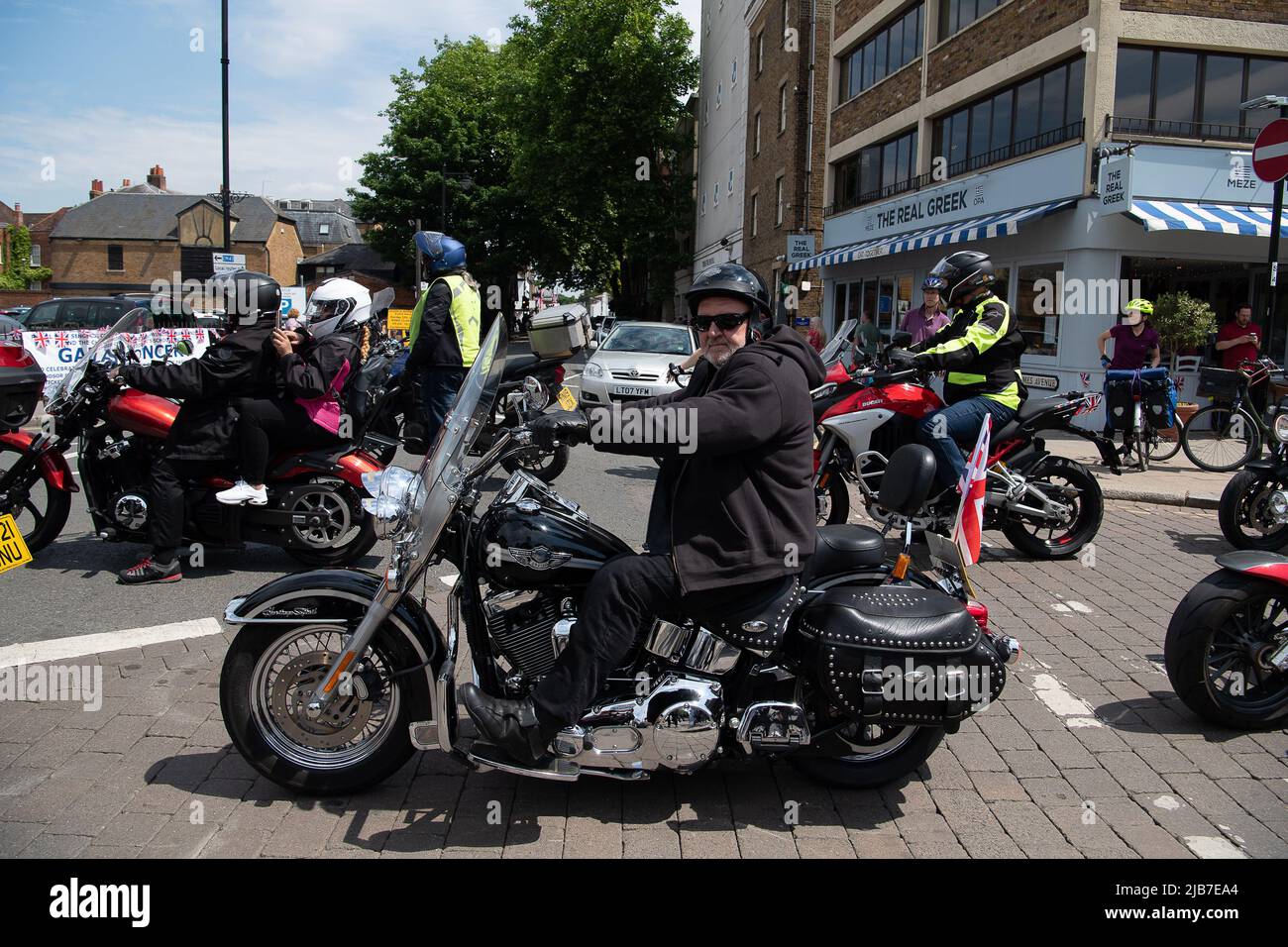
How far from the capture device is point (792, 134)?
27891mm

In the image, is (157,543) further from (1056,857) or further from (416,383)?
(1056,857)

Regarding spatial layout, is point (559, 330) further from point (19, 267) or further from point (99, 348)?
point (19, 267)

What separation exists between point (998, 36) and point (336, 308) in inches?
602

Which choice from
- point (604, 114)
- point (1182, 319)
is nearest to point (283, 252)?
point (604, 114)

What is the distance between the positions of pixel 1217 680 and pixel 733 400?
276cm

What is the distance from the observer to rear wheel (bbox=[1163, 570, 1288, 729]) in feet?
12.4

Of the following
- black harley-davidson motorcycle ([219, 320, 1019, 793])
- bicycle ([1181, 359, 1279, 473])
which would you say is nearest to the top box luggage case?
black harley-davidson motorcycle ([219, 320, 1019, 793])

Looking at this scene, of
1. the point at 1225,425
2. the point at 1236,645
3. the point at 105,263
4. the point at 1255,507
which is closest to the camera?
the point at 1236,645

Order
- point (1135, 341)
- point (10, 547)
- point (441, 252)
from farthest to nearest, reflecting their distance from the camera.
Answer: point (1135, 341) < point (441, 252) < point (10, 547)

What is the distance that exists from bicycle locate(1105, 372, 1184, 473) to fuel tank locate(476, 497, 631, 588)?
9597 mm

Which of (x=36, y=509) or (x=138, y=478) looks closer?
(x=138, y=478)

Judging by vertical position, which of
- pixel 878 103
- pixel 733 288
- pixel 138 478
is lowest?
pixel 138 478

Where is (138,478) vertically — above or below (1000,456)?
below
